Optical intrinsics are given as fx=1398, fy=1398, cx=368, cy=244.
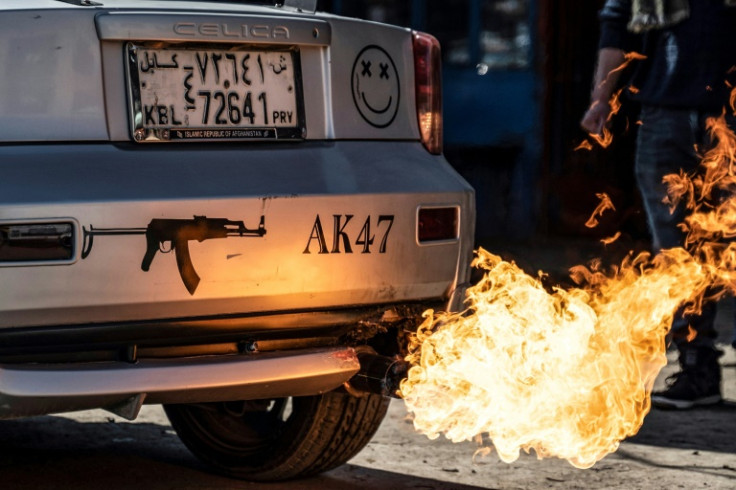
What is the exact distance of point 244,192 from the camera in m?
3.77

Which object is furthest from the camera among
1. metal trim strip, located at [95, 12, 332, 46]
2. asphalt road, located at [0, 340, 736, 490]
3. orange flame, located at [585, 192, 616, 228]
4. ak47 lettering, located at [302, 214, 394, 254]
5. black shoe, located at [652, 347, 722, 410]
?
orange flame, located at [585, 192, 616, 228]

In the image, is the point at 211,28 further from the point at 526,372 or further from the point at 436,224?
the point at 526,372

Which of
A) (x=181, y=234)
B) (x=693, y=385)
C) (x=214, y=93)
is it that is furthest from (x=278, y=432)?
(x=693, y=385)

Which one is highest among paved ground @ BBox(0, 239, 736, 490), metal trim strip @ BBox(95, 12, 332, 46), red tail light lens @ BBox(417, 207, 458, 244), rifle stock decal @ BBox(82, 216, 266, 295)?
metal trim strip @ BBox(95, 12, 332, 46)

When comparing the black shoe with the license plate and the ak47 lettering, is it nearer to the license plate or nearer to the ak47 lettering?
the ak47 lettering

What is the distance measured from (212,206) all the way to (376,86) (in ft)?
2.56

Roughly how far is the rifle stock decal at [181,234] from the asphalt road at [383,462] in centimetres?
111

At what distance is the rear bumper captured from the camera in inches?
139

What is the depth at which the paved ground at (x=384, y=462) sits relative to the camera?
15.2 feet

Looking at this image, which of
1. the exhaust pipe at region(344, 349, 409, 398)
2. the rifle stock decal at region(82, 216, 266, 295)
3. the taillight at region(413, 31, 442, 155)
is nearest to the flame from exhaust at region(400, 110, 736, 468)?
the exhaust pipe at region(344, 349, 409, 398)

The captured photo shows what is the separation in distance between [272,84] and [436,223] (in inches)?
A: 25.2

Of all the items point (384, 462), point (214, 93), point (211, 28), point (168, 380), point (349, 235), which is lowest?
point (384, 462)

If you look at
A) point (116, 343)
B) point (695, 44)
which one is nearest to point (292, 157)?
point (116, 343)

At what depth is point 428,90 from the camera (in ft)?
14.4
